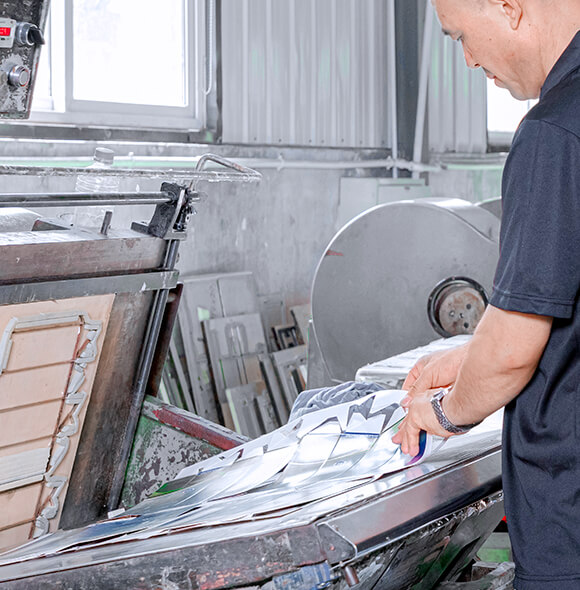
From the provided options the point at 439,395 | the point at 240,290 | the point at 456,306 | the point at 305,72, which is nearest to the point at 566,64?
the point at 439,395

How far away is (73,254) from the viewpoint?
145cm

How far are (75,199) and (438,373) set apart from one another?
0.67m

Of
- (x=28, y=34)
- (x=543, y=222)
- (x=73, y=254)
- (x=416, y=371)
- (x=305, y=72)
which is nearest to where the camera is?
(x=543, y=222)

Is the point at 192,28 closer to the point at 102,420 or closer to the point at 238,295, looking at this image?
the point at 238,295

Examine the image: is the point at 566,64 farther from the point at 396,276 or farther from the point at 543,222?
the point at 396,276

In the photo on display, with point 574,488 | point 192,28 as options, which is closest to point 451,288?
point 574,488

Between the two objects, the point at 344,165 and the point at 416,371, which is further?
the point at 344,165

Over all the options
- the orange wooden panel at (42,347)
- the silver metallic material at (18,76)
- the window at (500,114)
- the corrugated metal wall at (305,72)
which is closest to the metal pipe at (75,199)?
the orange wooden panel at (42,347)

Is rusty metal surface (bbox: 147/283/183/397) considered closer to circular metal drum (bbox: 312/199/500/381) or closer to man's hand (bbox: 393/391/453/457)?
man's hand (bbox: 393/391/453/457)

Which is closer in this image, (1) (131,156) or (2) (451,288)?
(2) (451,288)

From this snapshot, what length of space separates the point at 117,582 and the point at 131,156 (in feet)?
8.75

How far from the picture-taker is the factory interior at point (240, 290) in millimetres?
1058

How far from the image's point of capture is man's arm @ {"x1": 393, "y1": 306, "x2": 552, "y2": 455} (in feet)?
2.99

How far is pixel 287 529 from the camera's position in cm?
86
